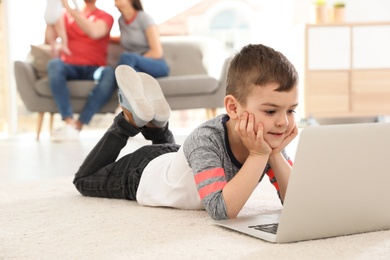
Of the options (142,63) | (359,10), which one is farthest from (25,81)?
(359,10)

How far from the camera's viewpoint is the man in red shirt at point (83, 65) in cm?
484

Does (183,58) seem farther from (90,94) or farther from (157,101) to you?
(157,101)

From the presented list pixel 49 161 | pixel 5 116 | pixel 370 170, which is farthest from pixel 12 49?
pixel 370 170

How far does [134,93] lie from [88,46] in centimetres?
318

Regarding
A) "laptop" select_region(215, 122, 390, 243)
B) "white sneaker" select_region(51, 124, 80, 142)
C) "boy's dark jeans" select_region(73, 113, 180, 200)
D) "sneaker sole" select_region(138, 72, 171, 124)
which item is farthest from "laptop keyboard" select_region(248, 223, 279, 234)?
"white sneaker" select_region(51, 124, 80, 142)

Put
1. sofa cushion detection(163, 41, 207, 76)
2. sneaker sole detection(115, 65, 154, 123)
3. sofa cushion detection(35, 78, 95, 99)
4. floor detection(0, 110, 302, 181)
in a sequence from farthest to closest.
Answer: sofa cushion detection(163, 41, 207, 76) → sofa cushion detection(35, 78, 95, 99) → floor detection(0, 110, 302, 181) → sneaker sole detection(115, 65, 154, 123)

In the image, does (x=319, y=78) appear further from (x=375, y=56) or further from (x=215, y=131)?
(x=215, y=131)

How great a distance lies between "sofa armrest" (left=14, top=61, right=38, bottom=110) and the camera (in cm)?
491

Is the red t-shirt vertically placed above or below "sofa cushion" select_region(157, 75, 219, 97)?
above

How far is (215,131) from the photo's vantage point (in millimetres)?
1697

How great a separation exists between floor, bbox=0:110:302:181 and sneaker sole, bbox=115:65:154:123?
952mm

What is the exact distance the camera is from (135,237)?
1525 millimetres

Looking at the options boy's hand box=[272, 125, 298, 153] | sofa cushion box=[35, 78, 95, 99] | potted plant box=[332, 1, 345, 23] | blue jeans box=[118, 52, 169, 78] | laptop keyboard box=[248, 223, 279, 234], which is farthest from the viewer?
potted plant box=[332, 1, 345, 23]

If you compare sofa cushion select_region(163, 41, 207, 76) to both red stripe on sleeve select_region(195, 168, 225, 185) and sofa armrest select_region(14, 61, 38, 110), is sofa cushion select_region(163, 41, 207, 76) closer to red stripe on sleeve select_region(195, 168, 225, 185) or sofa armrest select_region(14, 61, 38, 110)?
sofa armrest select_region(14, 61, 38, 110)
